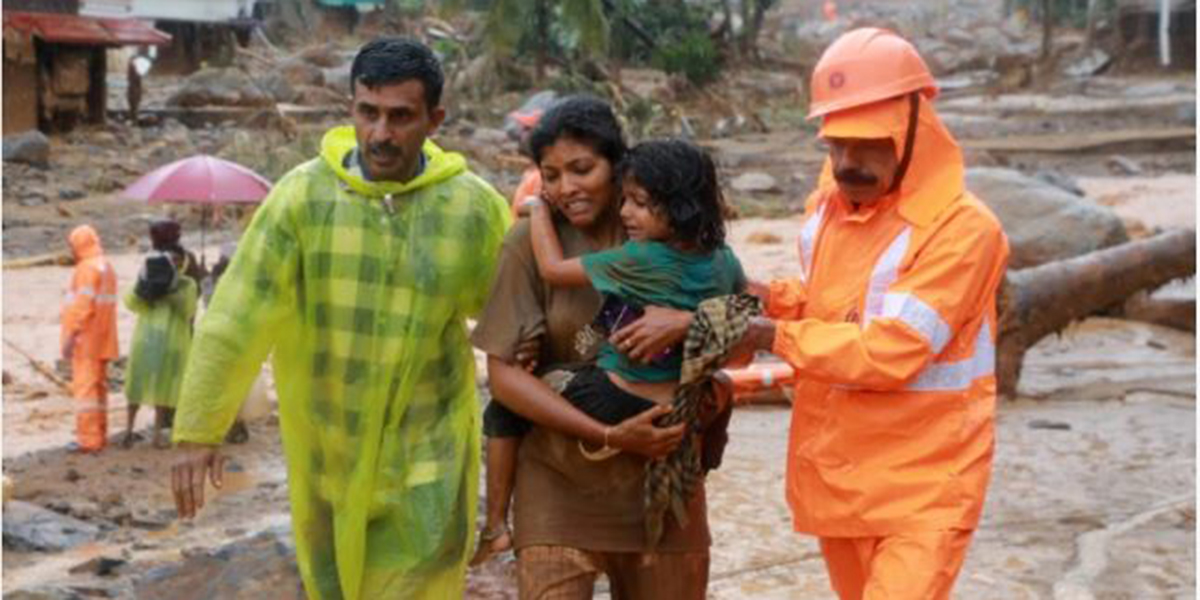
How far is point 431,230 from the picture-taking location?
4.12 m

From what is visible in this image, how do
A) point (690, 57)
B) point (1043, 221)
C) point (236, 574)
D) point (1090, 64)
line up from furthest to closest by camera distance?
point (1090, 64), point (690, 57), point (1043, 221), point (236, 574)

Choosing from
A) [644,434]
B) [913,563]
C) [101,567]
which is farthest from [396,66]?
[101,567]

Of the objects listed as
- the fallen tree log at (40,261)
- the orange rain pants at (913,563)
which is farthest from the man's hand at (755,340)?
the fallen tree log at (40,261)

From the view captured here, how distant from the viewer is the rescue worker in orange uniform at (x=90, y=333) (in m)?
10.6

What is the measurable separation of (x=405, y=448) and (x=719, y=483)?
3853mm

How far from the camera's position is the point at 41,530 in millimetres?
8227

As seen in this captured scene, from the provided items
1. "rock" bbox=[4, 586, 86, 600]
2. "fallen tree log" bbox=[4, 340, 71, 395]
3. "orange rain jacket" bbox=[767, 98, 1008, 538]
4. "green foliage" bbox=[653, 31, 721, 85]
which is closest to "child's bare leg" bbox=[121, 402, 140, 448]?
"fallen tree log" bbox=[4, 340, 71, 395]

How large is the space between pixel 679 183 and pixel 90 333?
25.2 feet

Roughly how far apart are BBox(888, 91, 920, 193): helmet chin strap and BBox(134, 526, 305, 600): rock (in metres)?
2.79

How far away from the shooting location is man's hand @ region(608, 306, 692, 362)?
361 cm

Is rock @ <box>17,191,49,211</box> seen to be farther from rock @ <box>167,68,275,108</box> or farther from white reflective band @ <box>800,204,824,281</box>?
white reflective band @ <box>800,204,824,281</box>

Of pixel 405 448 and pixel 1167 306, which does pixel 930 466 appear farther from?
pixel 1167 306

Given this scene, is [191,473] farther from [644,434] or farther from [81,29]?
[81,29]

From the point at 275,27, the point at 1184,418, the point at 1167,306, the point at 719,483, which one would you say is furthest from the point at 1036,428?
the point at 275,27
